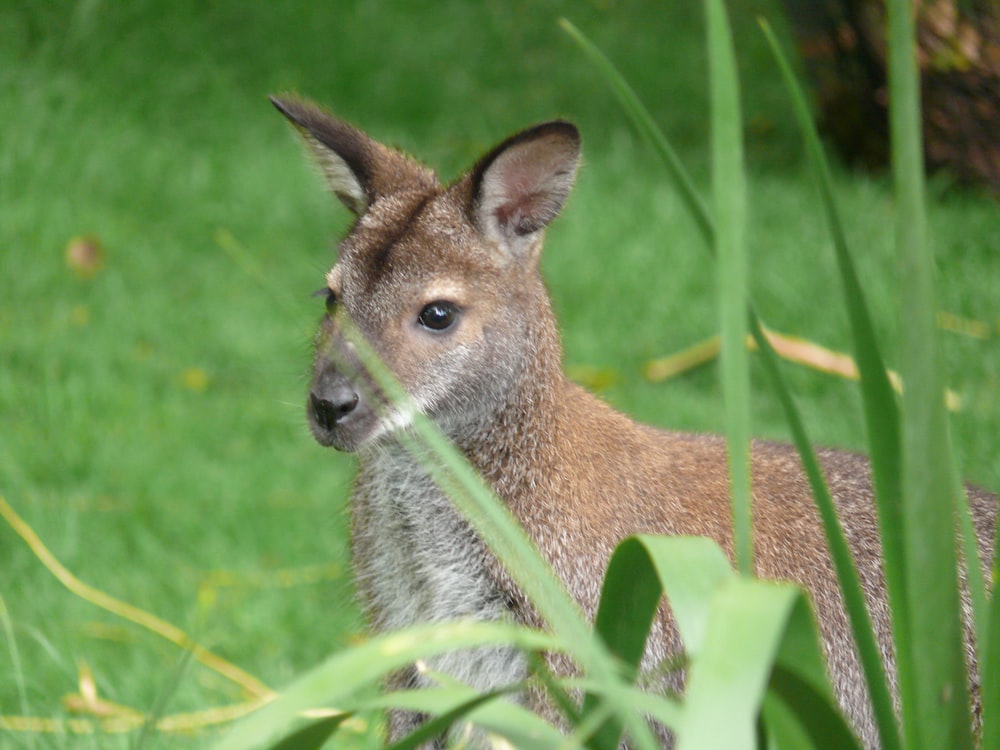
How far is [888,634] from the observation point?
307cm

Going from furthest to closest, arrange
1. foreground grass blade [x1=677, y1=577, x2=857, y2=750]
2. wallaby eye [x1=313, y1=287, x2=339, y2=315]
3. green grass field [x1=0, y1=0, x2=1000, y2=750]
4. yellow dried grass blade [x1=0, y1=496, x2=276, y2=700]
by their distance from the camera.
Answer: green grass field [x1=0, y1=0, x2=1000, y2=750] → yellow dried grass blade [x1=0, y1=496, x2=276, y2=700] → wallaby eye [x1=313, y1=287, x2=339, y2=315] → foreground grass blade [x1=677, y1=577, x2=857, y2=750]

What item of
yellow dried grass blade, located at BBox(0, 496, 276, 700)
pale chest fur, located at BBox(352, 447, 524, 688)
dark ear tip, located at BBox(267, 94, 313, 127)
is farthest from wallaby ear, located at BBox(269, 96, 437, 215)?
yellow dried grass blade, located at BBox(0, 496, 276, 700)

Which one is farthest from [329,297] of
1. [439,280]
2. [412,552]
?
[412,552]

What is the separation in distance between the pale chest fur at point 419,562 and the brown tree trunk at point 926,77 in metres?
3.85

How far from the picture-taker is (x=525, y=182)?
3006 millimetres

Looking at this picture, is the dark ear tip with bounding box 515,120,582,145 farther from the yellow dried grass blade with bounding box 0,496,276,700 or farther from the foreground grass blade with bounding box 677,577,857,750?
the yellow dried grass blade with bounding box 0,496,276,700

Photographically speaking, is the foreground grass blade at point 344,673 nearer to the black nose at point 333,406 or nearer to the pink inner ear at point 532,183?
the black nose at point 333,406

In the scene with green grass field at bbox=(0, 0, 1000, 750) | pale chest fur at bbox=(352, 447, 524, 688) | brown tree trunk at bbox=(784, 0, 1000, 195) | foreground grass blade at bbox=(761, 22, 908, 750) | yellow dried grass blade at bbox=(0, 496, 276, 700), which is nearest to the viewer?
foreground grass blade at bbox=(761, 22, 908, 750)

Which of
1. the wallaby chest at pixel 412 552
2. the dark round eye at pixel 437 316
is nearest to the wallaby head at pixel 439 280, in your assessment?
the dark round eye at pixel 437 316

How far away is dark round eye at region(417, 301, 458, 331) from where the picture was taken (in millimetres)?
2914

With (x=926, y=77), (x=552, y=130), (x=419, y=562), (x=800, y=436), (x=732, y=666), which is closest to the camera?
(x=732, y=666)

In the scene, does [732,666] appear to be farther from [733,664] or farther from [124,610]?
[124,610]

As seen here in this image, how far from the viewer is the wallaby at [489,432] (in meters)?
2.86

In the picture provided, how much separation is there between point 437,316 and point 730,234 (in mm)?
1341
